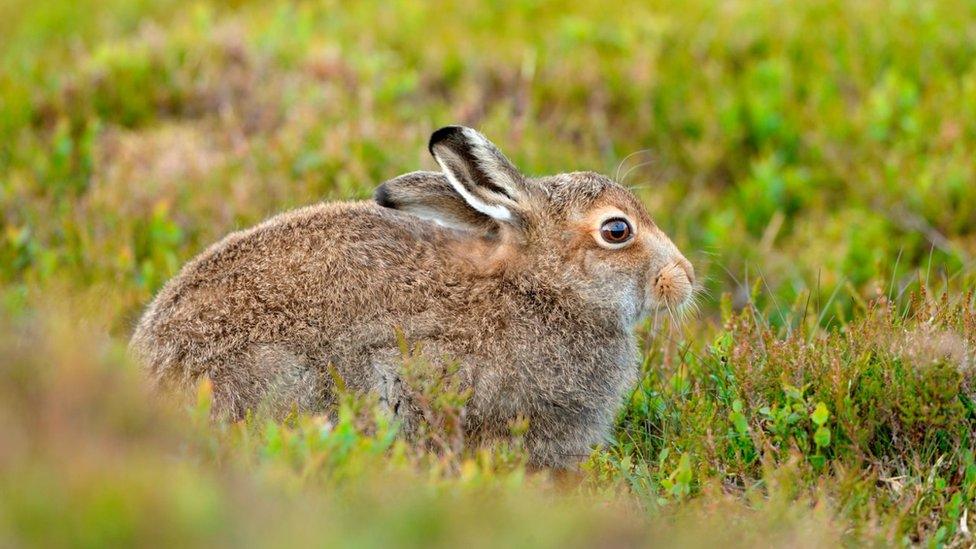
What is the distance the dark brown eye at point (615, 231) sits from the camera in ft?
22.8

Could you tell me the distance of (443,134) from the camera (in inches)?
255

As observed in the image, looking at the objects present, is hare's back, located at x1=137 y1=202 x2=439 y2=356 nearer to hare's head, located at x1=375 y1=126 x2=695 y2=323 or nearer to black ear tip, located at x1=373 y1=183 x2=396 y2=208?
black ear tip, located at x1=373 y1=183 x2=396 y2=208

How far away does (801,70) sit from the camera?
12.0 m

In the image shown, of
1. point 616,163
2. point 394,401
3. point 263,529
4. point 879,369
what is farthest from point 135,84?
point 263,529

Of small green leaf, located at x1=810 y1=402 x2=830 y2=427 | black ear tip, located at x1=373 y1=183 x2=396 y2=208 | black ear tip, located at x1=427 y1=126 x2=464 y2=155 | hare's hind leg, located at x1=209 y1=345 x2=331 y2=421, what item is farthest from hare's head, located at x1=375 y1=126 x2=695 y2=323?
small green leaf, located at x1=810 y1=402 x2=830 y2=427

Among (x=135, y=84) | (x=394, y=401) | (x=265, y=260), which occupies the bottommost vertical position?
(x=394, y=401)

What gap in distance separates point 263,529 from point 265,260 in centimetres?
312

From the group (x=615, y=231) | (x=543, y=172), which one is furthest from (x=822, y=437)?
(x=543, y=172)

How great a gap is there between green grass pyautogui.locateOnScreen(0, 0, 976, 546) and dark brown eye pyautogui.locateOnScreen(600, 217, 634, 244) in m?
0.65

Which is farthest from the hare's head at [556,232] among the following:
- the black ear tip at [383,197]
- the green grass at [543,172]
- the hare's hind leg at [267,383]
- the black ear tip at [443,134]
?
the hare's hind leg at [267,383]

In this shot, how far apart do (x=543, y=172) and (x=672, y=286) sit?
3394 mm

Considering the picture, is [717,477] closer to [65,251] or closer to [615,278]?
[615,278]

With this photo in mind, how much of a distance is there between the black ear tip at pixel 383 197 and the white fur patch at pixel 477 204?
332 millimetres

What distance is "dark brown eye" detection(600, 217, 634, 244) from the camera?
6945 mm
